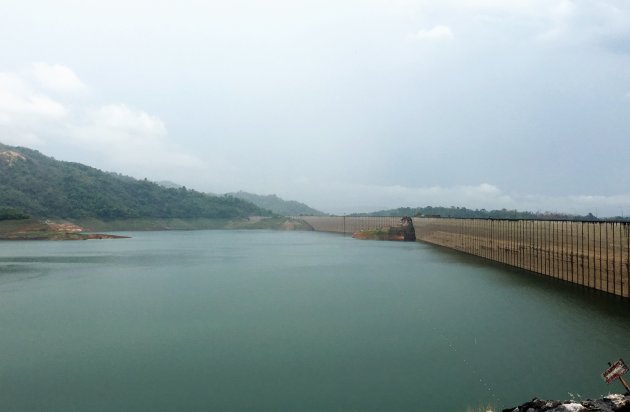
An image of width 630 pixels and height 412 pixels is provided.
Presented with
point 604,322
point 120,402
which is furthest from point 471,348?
point 120,402

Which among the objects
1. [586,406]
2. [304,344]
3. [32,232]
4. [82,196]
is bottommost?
[304,344]

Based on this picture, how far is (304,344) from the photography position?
19031 mm

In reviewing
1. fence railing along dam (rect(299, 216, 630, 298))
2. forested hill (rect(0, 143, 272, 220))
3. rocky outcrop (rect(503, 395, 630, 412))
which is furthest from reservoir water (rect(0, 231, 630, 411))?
forested hill (rect(0, 143, 272, 220))

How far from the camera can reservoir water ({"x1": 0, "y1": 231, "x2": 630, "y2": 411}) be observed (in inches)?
539

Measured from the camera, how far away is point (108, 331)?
70.5 feet

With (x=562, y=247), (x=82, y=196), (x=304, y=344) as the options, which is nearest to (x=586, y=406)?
(x=304, y=344)

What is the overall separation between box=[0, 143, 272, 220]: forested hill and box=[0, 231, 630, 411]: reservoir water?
102256mm

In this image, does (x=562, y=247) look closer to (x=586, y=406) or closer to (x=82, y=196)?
(x=586, y=406)

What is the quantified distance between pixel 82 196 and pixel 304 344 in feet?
477

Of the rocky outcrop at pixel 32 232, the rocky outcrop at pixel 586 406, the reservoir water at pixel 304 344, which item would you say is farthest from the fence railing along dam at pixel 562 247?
the rocky outcrop at pixel 32 232

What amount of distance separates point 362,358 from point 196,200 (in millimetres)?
183571

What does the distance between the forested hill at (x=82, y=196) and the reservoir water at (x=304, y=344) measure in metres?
102

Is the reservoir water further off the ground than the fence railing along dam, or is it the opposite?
the fence railing along dam

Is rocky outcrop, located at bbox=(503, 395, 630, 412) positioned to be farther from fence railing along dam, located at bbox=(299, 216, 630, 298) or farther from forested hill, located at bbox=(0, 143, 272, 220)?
forested hill, located at bbox=(0, 143, 272, 220)
